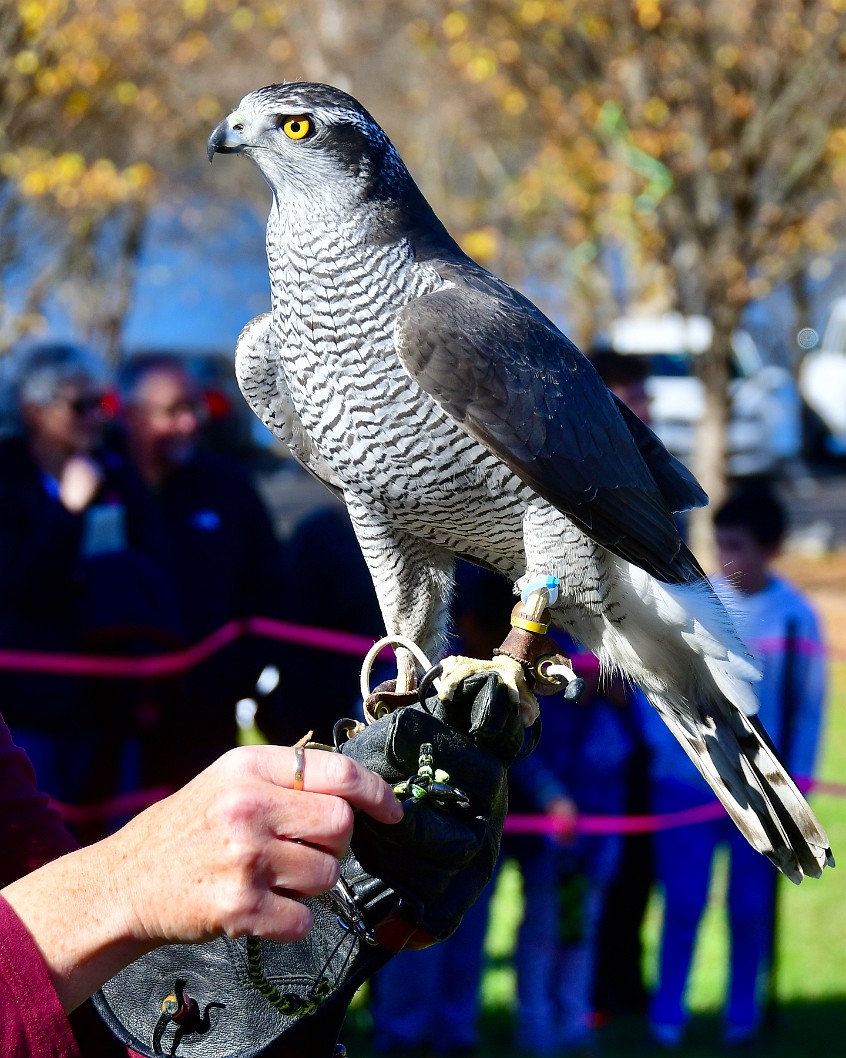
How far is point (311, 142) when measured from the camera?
7.41ft

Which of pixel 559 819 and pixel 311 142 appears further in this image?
pixel 559 819

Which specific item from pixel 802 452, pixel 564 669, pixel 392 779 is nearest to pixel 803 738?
pixel 564 669

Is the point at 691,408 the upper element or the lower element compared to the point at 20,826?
upper

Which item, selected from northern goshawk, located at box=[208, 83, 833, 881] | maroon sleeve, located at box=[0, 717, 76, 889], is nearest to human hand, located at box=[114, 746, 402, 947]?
maroon sleeve, located at box=[0, 717, 76, 889]

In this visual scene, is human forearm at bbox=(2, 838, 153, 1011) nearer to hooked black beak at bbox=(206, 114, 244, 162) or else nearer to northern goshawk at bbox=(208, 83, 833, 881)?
northern goshawk at bbox=(208, 83, 833, 881)

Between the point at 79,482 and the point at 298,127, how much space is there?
2264 millimetres

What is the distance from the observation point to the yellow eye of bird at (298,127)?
2262 millimetres

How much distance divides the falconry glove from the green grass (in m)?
2.83

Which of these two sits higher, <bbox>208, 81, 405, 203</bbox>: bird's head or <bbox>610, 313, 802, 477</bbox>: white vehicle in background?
<bbox>610, 313, 802, 477</bbox>: white vehicle in background

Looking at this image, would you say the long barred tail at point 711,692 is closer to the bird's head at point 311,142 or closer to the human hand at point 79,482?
the bird's head at point 311,142

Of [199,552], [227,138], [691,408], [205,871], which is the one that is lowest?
[205,871]

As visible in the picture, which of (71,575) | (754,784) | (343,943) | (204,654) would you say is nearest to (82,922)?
(343,943)

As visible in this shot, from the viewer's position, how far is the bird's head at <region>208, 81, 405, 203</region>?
2.25 m

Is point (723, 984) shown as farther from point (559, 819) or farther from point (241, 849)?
point (241, 849)
